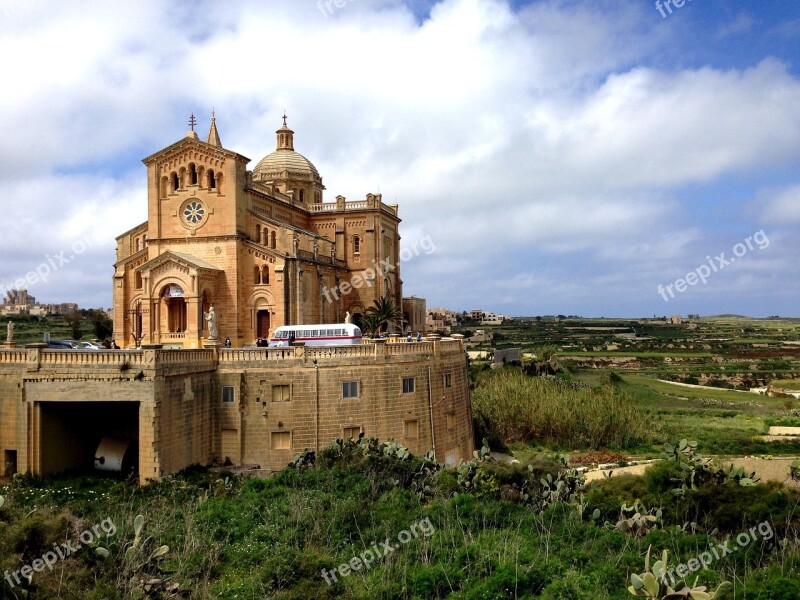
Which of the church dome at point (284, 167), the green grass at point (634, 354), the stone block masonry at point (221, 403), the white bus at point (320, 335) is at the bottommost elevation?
the green grass at point (634, 354)

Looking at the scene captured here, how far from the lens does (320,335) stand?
113ft

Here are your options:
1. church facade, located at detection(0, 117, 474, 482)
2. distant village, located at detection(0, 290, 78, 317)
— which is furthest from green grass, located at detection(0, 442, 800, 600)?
distant village, located at detection(0, 290, 78, 317)

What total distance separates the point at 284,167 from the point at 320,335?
2629 centimetres

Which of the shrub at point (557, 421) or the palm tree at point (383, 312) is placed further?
the palm tree at point (383, 312)

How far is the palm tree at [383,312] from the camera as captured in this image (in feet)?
165

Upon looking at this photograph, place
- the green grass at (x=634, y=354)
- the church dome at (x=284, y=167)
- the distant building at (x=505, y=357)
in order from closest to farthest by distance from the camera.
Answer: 1. the church dome at (x=284, y=167)
2. the distant building at (x=505, y=357)
3. the green grass at (x=634, y=354)

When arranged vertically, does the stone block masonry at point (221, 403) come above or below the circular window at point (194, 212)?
below

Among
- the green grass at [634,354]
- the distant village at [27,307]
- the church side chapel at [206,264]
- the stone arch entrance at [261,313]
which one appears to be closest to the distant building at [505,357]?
the church side chapel at [206,264]

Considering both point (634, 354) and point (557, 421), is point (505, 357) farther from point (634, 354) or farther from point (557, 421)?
point (634, 354)

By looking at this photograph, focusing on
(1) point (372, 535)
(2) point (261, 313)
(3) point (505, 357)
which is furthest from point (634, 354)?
(1) point (372, 535)

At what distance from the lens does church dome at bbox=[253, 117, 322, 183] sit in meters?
56.9

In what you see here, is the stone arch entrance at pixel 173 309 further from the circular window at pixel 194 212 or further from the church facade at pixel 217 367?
A: the circular window at pixel 194 212

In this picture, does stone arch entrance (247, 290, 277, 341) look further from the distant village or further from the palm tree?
the distant village

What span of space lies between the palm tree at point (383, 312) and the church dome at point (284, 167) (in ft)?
40.9
